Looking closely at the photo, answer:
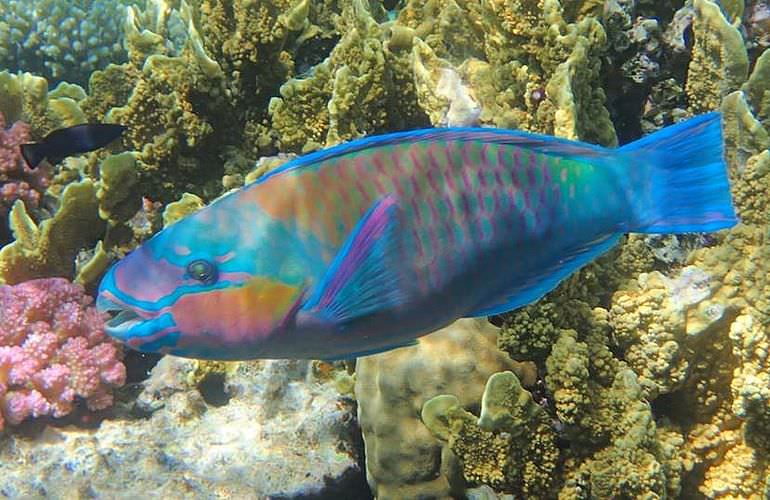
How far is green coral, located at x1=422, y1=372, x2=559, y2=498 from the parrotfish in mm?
1486

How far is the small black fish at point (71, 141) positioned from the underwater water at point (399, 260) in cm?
2

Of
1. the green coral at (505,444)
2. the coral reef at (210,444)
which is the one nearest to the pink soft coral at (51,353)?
the coral reef at (210,444)

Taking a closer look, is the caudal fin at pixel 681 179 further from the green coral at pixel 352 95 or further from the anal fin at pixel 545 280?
the green coral at pixel 352 95

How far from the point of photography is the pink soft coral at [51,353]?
3809mm

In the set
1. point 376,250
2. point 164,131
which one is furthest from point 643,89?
point 376,250

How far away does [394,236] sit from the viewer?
138cm

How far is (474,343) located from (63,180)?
11.9 feet

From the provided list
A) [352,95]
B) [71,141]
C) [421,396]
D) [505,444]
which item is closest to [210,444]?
[421,396]

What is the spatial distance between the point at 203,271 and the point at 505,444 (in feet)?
7.30

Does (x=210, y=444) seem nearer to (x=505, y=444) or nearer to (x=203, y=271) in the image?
(x=505, y=444)

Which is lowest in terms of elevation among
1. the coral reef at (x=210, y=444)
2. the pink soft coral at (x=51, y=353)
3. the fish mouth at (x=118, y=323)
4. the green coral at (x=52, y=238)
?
the coral reef at (x=210, y=444)

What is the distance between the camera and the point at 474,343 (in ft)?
10.7

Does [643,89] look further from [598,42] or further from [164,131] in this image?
[164,131]

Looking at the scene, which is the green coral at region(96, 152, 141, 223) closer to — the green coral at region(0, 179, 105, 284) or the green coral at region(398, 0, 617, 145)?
the green coral at region(0, 179, 105, 284)
